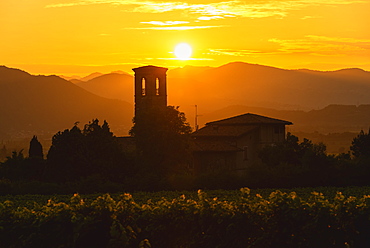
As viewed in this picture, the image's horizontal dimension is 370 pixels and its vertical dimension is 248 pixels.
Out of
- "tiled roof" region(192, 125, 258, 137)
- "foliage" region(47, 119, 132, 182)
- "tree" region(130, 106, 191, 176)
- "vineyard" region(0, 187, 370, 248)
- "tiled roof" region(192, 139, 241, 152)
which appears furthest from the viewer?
"tiled roof" region(192, 125, 258, 137)

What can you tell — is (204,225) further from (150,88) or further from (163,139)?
(150,88)

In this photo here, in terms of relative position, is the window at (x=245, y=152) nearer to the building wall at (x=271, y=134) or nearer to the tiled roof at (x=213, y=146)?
the tiled roof at (x=213, y=146)

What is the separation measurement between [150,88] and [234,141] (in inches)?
412

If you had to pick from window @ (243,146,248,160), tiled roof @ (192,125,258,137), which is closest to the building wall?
tiled roof @ (192,125,258,137)

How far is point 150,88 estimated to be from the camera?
64.1 meters

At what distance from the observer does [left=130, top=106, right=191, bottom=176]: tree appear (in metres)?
50.6

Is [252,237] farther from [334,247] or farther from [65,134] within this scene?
[65,134]

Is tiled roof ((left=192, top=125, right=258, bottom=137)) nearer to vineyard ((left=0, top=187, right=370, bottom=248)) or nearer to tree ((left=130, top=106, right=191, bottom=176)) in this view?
tree ((left=130, top=106, right=191, bottom=176))

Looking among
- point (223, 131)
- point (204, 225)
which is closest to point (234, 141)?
point (223, 131)

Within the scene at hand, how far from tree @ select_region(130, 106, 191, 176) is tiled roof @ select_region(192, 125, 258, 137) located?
14.3 metres

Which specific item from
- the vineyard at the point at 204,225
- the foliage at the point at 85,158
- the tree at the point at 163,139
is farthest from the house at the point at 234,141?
the vineyard at the point at 204,225

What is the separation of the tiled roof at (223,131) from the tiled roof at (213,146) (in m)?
0.94

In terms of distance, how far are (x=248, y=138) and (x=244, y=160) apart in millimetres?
3114

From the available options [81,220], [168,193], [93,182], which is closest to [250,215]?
[81,220]
